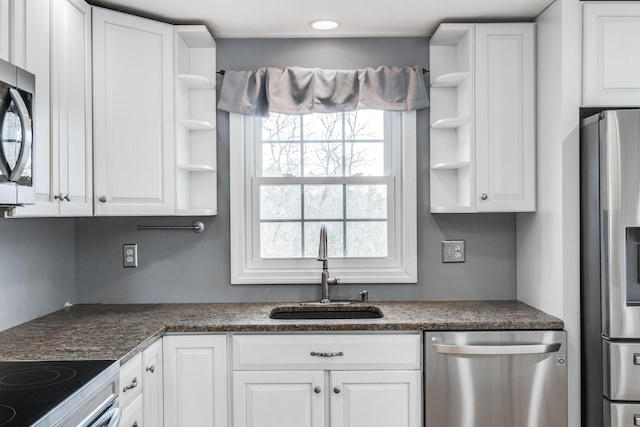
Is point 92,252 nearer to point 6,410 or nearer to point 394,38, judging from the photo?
point 6,410

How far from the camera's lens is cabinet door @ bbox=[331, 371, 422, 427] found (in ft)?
7.63

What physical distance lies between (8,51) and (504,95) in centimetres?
211

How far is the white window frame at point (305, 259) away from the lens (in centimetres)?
287

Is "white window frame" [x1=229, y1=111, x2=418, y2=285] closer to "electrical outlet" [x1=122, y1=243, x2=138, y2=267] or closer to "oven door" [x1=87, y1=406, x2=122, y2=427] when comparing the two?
"electrical outlet" [x1=122, y1=243, x2=138, y2=267]

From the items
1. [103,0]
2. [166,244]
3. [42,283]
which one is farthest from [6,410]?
[103,0]

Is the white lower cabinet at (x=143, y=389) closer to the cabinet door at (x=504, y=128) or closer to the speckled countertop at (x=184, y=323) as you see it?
the speckled countertop at (x=184, y=323)

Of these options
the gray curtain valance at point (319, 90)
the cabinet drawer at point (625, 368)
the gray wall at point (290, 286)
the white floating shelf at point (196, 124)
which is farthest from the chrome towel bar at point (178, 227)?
the cabinet drawer at point (625, 368)

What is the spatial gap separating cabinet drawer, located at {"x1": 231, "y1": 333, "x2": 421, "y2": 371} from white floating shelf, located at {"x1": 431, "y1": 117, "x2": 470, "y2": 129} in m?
1.07

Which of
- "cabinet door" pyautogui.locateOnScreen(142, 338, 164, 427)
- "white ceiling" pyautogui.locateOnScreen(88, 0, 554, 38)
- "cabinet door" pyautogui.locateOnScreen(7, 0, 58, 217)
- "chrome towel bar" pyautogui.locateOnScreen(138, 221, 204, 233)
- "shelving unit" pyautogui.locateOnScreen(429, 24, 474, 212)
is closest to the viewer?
"cabinet door" pyautogui.locateOnScreen(7, 0, 58, 217)

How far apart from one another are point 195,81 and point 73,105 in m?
0.64

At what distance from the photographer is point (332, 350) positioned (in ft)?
7.64

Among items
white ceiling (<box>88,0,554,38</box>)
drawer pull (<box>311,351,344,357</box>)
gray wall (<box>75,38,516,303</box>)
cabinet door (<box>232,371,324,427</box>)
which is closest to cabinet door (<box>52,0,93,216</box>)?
white ceiling (<box>88,0,554,38</box>)

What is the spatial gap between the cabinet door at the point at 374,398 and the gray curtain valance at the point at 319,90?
1352 mm

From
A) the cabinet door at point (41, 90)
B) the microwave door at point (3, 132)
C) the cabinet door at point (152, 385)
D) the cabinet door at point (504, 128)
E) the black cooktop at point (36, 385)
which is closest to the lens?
the black cooktop at point (36, 385)
